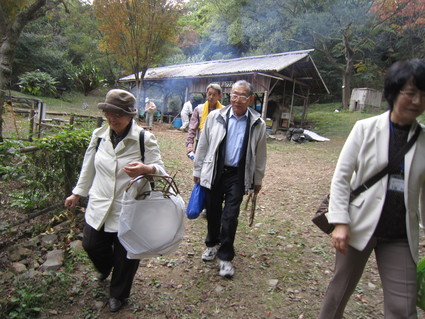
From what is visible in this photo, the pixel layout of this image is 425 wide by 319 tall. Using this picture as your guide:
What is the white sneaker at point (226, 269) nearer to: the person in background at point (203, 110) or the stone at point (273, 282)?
the stone at point (273, 282)

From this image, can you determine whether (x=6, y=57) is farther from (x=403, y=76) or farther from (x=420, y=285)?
(x=420, y=285)

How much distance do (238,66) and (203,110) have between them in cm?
1245

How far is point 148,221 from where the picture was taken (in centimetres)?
214

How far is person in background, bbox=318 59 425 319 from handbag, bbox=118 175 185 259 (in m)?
1.09

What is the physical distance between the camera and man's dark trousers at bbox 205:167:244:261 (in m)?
2.97

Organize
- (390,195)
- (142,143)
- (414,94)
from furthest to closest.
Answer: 1. (142,143)
2. (390,195)
3. (414,94)

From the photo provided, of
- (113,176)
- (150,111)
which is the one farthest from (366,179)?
(150,111)

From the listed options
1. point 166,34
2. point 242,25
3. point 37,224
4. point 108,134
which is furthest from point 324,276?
point 242,25

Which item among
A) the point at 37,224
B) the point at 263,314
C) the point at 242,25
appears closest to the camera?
the point at 263,314

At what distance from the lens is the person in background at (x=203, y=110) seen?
4.01 m

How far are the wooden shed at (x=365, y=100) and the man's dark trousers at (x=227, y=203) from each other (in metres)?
22.2

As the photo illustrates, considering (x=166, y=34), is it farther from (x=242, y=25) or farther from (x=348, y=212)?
(x=348, y=212)

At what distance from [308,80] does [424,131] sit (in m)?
15.8

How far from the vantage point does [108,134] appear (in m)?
2.38
